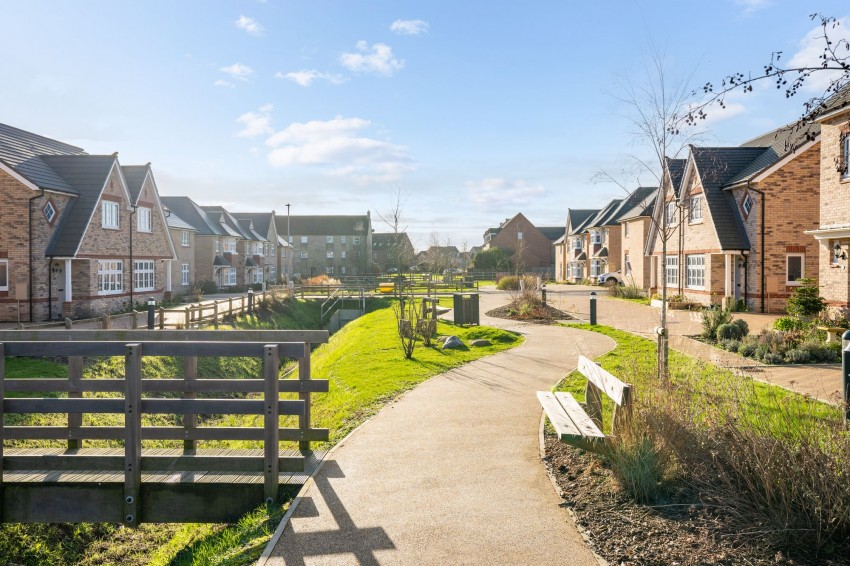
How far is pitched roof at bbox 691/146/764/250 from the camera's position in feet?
96.7

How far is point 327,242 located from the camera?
97.2 meters

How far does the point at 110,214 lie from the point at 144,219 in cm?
416

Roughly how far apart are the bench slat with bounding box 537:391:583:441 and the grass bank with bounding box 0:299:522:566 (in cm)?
298

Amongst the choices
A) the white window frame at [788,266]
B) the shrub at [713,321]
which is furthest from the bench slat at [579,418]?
the white window frame at [788,266]

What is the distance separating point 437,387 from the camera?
12266 mm

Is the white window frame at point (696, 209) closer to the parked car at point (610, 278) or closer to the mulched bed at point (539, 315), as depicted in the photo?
the mulched bed at point (539, 315)

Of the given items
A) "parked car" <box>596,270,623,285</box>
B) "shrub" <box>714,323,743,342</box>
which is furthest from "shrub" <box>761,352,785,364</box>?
"parked car" <box>596,270,623,285</box>

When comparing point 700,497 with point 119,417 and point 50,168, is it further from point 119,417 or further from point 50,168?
point 50,168

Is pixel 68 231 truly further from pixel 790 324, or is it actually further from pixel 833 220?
pixel 833 220

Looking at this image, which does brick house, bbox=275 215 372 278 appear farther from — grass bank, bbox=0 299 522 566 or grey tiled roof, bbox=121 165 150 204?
grass bank, bbox=0 299 522 566

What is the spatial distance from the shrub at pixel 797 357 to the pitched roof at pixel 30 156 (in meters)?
27.9

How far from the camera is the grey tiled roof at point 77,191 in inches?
1080

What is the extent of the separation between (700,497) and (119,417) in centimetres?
1367

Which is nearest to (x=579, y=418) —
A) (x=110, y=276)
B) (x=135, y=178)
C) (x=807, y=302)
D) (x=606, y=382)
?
(x=606, y=382)
